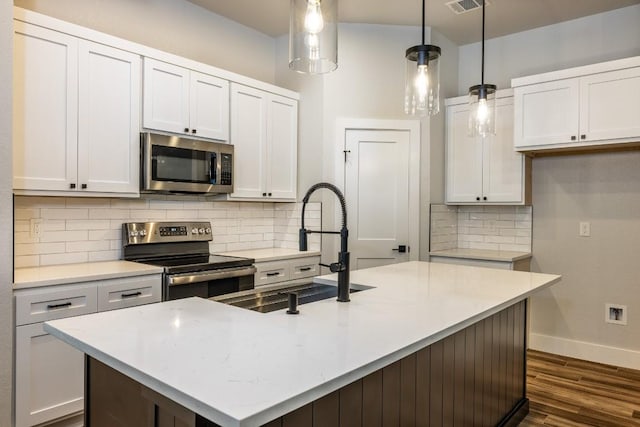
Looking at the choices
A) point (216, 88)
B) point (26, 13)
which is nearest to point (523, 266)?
point (216, 88)

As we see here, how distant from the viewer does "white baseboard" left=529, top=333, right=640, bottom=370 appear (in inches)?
145

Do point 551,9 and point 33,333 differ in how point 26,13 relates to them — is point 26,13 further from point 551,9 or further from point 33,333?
point 551,9

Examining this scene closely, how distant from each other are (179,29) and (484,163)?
2923 mm

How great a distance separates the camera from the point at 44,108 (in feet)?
8.39

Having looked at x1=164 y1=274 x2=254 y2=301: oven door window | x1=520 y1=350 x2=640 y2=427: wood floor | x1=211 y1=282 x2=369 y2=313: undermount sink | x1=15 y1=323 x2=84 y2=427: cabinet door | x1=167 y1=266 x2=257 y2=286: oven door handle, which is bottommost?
x1=520 y1=350 x2=640 y2=427: wood floor

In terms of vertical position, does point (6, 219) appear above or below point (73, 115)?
below

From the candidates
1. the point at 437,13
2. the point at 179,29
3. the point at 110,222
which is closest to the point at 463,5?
the point at 437,13

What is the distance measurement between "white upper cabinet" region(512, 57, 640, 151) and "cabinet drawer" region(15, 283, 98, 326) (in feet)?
11.3

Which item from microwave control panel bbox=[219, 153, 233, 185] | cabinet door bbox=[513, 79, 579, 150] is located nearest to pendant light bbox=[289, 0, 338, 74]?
microwave control panel bbox=[219, 153, 233, 185]

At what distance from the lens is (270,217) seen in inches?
175

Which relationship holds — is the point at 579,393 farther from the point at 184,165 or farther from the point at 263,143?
the point at 184,165

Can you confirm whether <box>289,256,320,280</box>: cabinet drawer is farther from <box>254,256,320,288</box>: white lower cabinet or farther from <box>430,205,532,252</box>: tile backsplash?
<box>430,205,532,252</box>: tile backsplash

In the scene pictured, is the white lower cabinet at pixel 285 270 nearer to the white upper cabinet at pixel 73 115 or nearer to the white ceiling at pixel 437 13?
the white upper cabinet at pixel 73 115

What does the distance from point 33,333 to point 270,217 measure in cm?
243
